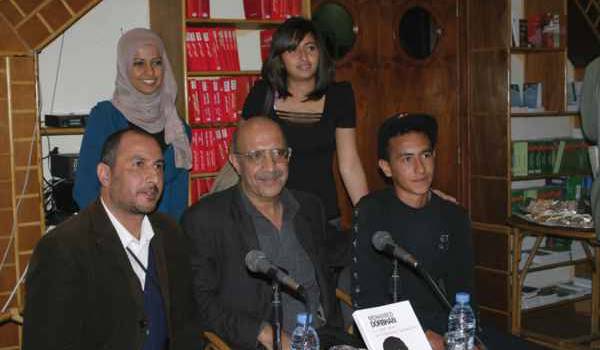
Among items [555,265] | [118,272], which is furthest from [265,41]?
[118,272]

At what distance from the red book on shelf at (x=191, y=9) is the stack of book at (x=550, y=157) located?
2414 millimetres

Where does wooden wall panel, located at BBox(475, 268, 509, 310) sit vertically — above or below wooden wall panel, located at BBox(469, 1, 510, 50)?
below

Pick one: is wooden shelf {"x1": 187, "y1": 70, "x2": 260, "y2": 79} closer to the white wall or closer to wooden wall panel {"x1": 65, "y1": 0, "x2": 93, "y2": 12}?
the white wall

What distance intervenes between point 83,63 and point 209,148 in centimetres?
87

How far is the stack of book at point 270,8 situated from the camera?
4.53 m

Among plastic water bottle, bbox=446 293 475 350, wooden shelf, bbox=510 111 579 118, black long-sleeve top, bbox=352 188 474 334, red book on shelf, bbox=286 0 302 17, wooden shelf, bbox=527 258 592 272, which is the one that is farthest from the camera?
wooden shelf, bbox=510 111 579 118

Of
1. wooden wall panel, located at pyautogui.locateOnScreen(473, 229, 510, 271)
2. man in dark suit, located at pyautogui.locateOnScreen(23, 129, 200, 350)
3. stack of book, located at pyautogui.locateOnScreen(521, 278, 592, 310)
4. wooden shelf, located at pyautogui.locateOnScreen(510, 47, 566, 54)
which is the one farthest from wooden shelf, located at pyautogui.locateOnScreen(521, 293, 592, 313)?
man in dark suit, located at pyautogui.locateOnScreen(23, 129, 200, 350)

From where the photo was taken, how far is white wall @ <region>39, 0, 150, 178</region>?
4.17 metres

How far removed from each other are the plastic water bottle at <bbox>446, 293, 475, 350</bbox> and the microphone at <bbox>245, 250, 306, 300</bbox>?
46 cm

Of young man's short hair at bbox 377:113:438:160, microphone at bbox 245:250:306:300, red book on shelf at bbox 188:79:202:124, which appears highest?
red book on shelf at bbox 188:79:202:124

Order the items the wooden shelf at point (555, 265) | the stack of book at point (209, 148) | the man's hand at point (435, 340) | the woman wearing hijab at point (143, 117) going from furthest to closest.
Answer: the wooden shelf at point (555, 265), the stack of book at point (209, 148), the woman wearing hijab at point (143, 117), the man's hand at point (435, 340)

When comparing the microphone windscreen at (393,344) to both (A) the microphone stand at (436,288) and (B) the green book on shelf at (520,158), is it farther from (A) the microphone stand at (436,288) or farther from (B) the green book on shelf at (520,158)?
(B) the green book on shelf at (520,158)

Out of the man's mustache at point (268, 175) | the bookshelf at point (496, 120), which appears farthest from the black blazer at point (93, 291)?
the bookshelf at point (496, 120)

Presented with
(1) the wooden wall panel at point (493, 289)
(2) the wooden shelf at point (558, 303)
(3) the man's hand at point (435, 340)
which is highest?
(3) the man's hand at point (435, 340)
